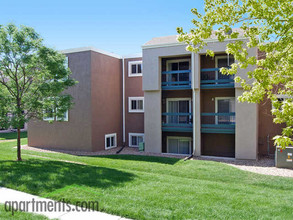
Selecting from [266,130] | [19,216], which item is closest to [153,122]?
[266,130]

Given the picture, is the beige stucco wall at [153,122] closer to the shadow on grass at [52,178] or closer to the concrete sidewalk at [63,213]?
the shadow on grass at [52,178]

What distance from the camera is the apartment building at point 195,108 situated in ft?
50.3

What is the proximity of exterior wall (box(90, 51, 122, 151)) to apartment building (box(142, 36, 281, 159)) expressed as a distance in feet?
11.0

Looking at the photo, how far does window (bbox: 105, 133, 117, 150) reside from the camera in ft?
61.6

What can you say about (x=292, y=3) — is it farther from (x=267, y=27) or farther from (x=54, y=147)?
(x=54, y=147)

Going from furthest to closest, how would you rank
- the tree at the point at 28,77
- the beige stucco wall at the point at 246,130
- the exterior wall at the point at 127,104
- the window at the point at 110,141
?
1. the exterior wall at the point at 127,104
2. the window at the point at 110,141
3. the beige stucco wall at the point at 246,130
4. the tree at the point at 28,77

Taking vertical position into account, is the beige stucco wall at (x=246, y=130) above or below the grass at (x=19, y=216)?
above

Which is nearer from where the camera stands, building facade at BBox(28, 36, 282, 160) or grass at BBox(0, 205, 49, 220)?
grass at BBox(0, 205, 49, 220)

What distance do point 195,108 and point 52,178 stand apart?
33.3ft

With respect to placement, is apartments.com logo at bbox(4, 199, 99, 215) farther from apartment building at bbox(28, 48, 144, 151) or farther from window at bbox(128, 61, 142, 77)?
window at bbox(128, 61, 142, 77)

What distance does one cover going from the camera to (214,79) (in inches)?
653

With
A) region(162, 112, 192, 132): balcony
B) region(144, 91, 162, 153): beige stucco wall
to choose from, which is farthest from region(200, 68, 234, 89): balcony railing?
region(144, 91, 162, 153): beige stucco wall

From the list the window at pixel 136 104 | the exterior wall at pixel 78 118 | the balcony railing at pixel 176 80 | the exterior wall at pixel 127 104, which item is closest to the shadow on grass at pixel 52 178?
the exterior wall at pixel 78 118

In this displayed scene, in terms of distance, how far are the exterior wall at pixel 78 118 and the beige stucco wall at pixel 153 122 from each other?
393cm
